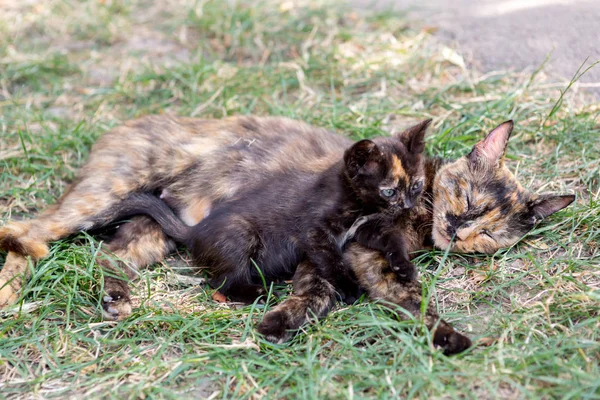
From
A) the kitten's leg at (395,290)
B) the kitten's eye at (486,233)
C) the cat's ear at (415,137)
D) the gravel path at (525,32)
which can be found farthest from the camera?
the gravel path at (525,32)

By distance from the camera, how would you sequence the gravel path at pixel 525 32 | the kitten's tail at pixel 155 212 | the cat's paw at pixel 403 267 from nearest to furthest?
the cat's paw at pixel 403 267, the kitten's tail at pixel 155 212, the gravel path at pixel 525 32

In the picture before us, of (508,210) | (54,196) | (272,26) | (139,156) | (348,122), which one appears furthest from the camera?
(272,26)

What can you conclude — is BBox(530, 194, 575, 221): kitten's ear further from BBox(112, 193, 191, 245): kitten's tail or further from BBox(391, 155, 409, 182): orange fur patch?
BBox(112, 193, 191, 245): kitten's tail

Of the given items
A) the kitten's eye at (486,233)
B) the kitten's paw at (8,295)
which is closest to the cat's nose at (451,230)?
the kitten's eye at (486,233)

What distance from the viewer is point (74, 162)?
4.54 m

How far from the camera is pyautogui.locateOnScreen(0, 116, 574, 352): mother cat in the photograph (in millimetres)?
3400

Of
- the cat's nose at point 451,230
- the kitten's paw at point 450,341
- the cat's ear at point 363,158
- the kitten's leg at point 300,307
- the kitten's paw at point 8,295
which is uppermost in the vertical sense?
the cat's ear at point 363,158

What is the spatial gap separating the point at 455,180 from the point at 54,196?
2.82m

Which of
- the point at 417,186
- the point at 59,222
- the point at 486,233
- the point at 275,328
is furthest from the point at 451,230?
the point at 59,222

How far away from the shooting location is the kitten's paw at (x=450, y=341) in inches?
108

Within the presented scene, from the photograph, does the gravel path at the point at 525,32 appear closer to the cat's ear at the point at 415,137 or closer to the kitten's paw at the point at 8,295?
the cat's ear at the point at 415,137

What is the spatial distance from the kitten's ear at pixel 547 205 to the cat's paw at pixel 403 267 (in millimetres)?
862

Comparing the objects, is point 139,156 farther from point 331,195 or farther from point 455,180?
point 455,180

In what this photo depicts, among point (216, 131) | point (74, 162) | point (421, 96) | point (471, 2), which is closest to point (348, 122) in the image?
point (421, 96)
